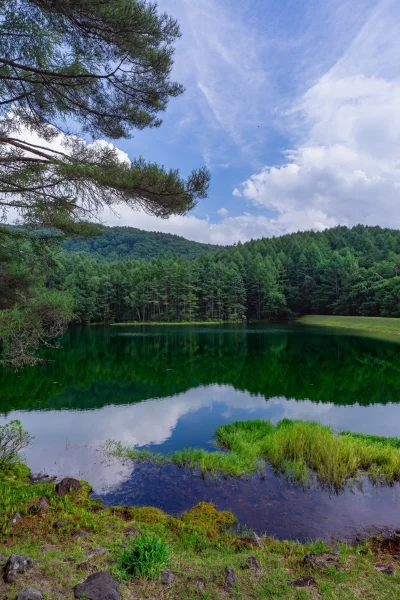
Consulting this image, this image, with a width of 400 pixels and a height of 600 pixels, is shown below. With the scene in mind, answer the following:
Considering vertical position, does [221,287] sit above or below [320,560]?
above

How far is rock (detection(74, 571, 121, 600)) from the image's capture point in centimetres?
346

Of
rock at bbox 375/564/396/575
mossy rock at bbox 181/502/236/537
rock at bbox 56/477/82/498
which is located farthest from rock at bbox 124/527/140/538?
rock at bbox 375/564/396/575

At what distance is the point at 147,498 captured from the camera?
7.22 metres

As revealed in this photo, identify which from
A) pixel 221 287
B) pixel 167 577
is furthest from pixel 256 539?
pixel 221 287

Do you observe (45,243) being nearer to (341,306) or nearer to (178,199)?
(178,199)

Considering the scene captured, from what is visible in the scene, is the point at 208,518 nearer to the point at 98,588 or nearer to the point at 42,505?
the point at 42,505

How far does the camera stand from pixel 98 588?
11.7 ft

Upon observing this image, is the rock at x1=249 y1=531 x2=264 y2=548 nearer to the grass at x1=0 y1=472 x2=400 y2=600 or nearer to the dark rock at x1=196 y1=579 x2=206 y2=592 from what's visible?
the grass at x1=0 y1=472 x2=400 y2=600

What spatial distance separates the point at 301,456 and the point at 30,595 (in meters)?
7.13

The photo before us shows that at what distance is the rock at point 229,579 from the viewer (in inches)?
152

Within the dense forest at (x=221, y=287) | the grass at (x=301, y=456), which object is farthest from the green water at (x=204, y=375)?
the dense forest at (x=221, y=287)

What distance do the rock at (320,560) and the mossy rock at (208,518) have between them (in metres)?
1.55

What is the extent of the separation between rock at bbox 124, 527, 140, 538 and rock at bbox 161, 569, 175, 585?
1.26 m

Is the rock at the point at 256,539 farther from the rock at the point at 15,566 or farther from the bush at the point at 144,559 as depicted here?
the rock at the point at 15,566
